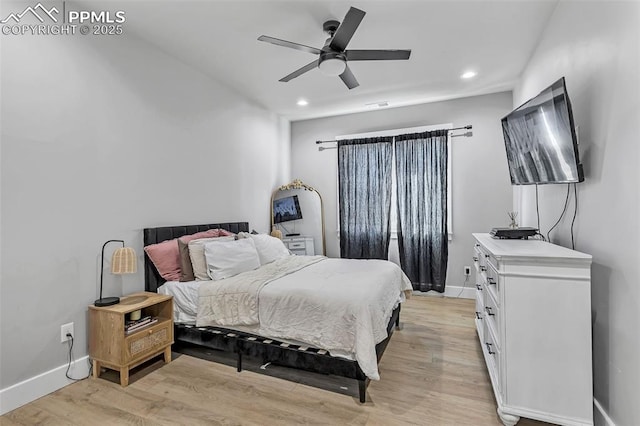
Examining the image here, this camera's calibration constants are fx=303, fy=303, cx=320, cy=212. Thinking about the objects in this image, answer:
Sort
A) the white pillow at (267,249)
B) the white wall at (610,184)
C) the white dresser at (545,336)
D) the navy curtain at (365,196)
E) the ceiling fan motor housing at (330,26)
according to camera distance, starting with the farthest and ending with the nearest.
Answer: the navy curtain at (365,196) < the white pillow at (267,249) < the ceiling fan motor housing at (330,26) < the white dresser at (545,336) < the white wall at (610,184)

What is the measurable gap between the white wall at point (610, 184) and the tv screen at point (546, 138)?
13cm

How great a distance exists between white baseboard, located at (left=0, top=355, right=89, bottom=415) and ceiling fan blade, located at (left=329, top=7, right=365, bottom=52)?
10.3 feet

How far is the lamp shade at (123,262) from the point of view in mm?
2314

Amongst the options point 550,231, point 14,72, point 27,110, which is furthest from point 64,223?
point 550,231

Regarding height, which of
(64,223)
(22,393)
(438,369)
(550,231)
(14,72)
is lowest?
(438,369)

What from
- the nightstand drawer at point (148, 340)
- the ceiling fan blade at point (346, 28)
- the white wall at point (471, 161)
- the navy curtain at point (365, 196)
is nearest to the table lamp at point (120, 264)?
the nightstand drawer at point (148, 340)

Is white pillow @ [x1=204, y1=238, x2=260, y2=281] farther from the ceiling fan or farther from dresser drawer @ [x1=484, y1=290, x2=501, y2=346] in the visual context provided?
dresser drawer @ [x1=484, y1=290, x2=501, y2=346]

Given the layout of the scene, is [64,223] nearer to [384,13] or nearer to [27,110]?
[27,110]

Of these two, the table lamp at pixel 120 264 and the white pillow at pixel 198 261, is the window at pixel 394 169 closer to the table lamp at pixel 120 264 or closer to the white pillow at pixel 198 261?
the white pillow at pixel 198 261

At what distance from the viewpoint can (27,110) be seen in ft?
6.86

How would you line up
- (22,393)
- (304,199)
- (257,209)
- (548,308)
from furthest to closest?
1. (304,199)
2. (257,209)
3. (22,393)
4. (548,308)

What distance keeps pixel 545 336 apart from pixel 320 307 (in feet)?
4.37

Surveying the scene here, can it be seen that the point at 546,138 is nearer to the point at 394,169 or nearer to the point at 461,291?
the point at 394,169

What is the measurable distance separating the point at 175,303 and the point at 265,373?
1.04m
